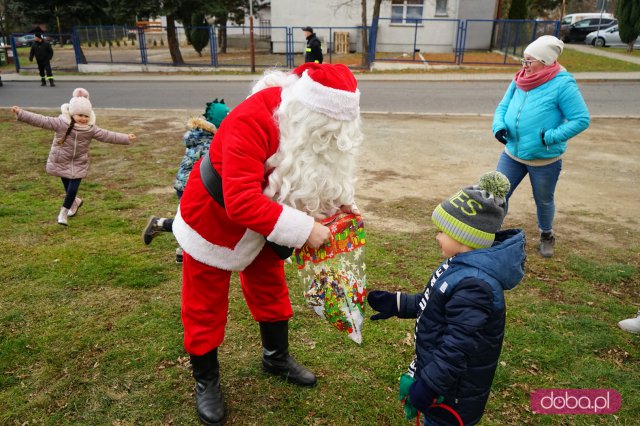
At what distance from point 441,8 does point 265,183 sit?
27.6 meters

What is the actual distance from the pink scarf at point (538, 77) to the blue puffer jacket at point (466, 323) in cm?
266

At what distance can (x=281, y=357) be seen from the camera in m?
3.04

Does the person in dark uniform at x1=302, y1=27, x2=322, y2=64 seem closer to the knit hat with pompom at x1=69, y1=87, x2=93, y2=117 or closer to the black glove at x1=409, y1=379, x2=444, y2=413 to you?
the knit hat with pompom at x1=69, y1=87, x2=93, y2=117

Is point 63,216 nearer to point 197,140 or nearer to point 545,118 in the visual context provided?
point 197,140

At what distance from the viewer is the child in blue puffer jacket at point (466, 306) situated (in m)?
1.90

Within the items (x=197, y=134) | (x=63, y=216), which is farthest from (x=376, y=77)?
(x=197, y=134)

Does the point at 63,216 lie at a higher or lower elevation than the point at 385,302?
lower

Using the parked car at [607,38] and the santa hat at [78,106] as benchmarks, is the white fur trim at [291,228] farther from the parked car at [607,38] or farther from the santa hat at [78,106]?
the parked car at [607,38]

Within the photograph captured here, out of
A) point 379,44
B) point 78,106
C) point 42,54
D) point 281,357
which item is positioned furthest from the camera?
point 379,44

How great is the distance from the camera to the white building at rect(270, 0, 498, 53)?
26312mm

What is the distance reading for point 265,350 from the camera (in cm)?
308

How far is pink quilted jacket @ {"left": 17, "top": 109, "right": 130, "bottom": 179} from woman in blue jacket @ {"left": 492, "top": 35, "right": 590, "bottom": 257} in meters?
3.73

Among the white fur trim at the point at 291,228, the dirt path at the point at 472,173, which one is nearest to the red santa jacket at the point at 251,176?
the white fur trim at the point at 291,228

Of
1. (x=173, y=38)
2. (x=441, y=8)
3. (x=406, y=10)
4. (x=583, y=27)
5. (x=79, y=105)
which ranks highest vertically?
(x=441, y=8)
